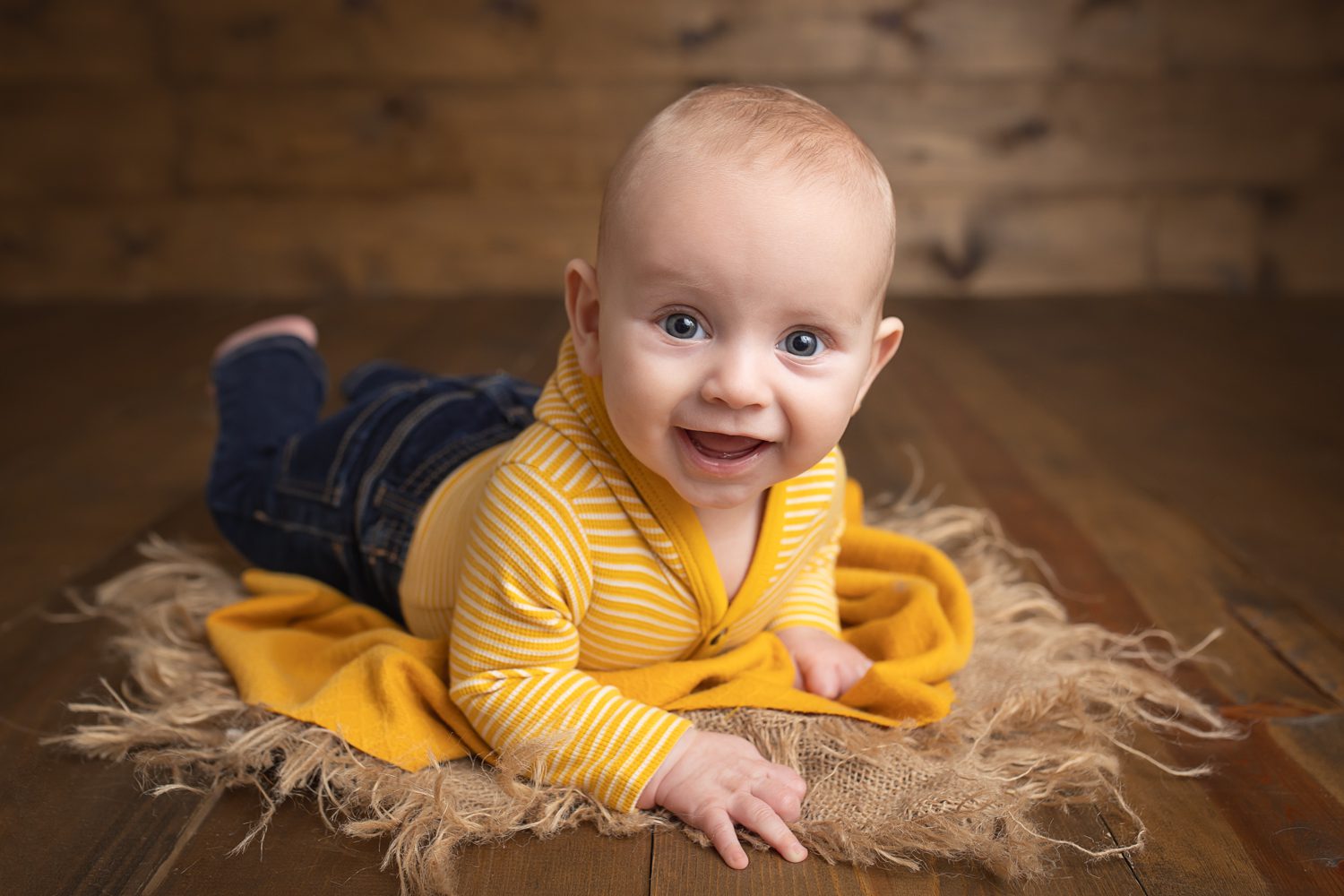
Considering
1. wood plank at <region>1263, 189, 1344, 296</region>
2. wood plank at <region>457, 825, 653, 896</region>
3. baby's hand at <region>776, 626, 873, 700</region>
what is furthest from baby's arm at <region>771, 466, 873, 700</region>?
wood plank at <region>1263, 189, 1344, 296</region>

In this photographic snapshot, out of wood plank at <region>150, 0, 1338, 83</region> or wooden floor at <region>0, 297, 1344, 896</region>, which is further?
wood plank at <region>150, 0, 1338, 83</region>

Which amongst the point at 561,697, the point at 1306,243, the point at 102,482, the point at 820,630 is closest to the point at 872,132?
the point at 1306,243

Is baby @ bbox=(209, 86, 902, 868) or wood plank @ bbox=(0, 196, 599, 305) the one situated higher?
baby @ bbox=(209, 86, 902, 868)

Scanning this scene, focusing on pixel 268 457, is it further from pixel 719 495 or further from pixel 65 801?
pixel 719 495

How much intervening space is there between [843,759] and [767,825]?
0.10 m

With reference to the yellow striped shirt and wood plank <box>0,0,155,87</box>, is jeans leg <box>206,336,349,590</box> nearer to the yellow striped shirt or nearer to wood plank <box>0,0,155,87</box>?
the yellow striped shirt

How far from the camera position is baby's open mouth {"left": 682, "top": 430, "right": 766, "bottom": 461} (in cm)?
80

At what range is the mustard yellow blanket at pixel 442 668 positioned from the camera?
89cm

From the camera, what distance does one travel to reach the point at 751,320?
76cm

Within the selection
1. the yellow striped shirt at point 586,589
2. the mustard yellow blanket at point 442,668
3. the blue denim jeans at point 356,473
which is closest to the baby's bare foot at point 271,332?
the blue denim jeans at point 356,473

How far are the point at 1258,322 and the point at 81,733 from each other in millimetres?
2221

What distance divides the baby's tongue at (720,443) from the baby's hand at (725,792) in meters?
0.19

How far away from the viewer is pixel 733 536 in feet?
3.01

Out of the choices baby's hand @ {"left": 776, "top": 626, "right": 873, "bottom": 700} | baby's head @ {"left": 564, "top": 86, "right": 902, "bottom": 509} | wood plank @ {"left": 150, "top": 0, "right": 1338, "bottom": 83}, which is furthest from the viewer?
wood plank @ {"left": 150, "top": 0, "right": 1338, "bottom": 83}
